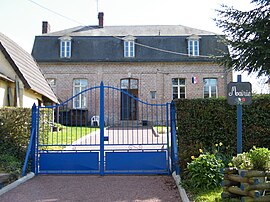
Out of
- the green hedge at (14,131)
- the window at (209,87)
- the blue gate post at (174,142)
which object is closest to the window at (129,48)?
the window at (209,87)

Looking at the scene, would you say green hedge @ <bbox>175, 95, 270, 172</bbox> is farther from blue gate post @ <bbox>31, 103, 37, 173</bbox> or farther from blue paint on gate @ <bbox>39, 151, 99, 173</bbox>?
blue gate post @ <bbox>31, 103, 37, 173</bbox>

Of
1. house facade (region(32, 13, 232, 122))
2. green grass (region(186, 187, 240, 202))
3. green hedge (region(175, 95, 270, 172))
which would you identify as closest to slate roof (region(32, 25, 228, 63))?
house facade (region(32, 13, 232, 122))

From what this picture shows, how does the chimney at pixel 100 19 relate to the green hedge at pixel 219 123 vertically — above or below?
above

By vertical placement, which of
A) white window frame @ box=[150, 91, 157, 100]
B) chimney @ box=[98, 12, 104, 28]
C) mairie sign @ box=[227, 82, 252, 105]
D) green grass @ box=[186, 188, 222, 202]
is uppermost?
chimney @ box=[98, 12, 104, 28]

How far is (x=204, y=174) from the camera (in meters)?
5.48

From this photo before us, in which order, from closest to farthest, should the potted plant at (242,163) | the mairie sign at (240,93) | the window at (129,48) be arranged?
1. the potted plant at (242,163)
2. the mairie sign at (240,93)
3. the window at (129,48)

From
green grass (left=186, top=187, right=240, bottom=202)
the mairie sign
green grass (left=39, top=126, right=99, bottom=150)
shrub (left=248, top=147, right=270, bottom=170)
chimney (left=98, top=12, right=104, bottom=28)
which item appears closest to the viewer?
shrub (left=248, top=147, right=270, bottom=170)

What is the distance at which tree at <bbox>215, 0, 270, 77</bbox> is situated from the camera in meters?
10.7

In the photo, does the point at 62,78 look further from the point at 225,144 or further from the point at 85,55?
the point at 225,144

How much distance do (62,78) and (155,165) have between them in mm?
18059

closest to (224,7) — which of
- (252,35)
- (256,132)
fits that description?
(252,35)

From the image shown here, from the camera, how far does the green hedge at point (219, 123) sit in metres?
7.04

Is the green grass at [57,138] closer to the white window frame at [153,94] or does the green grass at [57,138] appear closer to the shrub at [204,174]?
the shrub at [204,174]

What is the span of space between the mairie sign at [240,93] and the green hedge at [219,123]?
1181 mm
